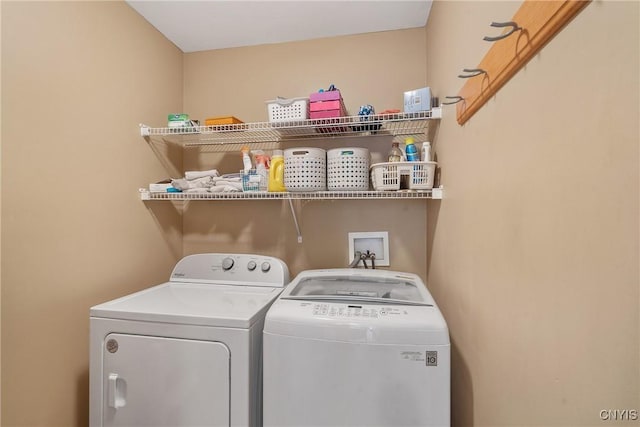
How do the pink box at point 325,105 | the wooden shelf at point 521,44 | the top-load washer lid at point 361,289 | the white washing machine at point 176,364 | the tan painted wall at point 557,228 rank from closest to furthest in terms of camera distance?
the tan painted wall at point 557,228, the wooden shelf at point 521,44, the white washing machine at point 176,364, the top-load washer lid at point 361,289, the pink box at point 325,105

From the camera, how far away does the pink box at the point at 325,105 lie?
1491mm

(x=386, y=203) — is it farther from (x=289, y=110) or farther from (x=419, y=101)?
(x=289, y=110)

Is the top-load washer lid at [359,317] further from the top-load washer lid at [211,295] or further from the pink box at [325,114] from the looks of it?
the pink box at [325,114]

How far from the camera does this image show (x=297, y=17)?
1675 mm

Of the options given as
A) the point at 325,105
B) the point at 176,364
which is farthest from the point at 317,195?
the point at 176,364

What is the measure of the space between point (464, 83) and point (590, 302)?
84 cm

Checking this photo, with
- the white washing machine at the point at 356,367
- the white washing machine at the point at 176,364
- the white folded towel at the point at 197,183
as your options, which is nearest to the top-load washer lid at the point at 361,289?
the white washing machine at the point at 356,367

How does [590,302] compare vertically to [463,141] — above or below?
below

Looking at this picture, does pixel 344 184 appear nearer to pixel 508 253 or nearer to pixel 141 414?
pixel 508 253

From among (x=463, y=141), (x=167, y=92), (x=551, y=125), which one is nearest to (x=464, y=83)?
(x=463, y=141)

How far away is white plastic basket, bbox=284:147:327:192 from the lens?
56.8 inches

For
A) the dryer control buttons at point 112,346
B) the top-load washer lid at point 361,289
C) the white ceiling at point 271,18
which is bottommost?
the dryer control buttons at point 112,346

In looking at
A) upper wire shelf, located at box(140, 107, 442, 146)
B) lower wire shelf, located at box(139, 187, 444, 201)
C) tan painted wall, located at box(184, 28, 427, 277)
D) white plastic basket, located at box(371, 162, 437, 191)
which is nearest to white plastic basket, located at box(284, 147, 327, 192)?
lower wire shelf, located at box(139, 187, 444, 201)

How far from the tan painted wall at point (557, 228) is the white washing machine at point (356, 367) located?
146 mm
